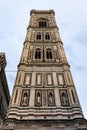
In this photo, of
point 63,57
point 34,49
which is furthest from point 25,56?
point 63,57

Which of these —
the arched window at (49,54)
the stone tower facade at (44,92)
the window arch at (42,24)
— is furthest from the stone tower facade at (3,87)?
the window arch at (42,24)

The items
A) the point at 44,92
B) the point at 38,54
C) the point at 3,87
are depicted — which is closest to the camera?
the point at 44,92

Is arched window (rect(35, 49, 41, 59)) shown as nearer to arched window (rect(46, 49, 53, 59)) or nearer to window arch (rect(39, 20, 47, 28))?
arched window (rect(46, 49, 53, 59))

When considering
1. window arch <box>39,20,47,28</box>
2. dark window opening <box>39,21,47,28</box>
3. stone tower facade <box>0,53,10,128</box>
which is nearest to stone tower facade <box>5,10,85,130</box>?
stone tower facade <box>0,53,10,128</box>

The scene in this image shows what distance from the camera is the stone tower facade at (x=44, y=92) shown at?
1296cm

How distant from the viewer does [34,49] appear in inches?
804

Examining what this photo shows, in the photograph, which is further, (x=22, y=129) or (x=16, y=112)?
(x=16, y=112)

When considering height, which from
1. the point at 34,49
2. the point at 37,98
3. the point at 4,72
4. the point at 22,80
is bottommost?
the point at 37,98

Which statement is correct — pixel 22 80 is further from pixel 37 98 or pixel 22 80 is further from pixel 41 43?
pixel 41 43

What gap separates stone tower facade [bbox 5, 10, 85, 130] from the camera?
42.5 ft

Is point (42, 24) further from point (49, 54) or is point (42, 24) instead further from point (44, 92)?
point (44, 92)

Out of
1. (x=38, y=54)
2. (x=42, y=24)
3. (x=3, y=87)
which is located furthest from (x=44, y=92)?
(x=42, y=24)

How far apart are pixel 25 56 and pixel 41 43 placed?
2.90m

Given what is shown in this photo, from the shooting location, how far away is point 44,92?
15.3 metres
